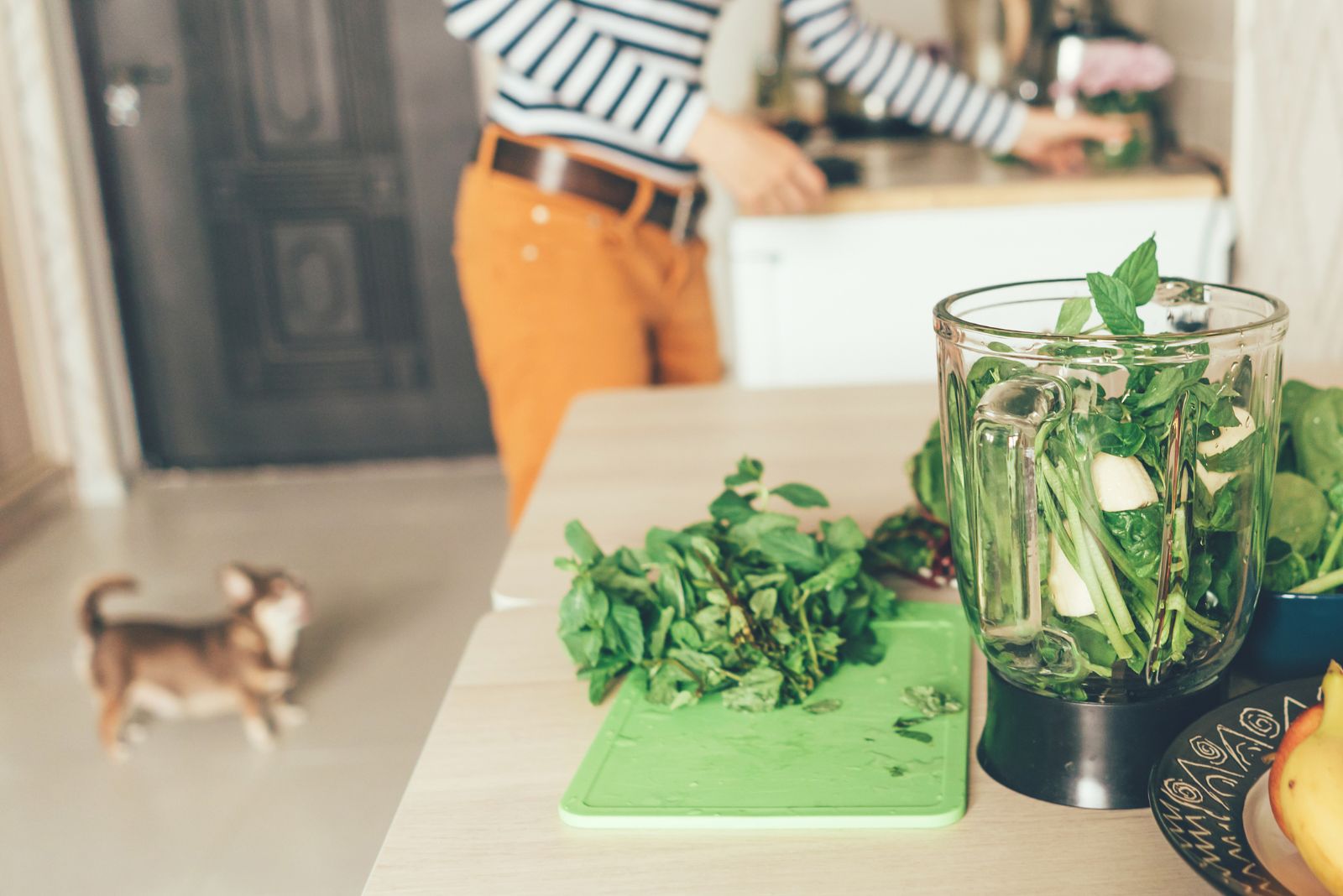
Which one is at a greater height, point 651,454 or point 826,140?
point 826,140

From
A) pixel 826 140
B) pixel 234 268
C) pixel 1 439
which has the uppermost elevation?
pixel 826 140

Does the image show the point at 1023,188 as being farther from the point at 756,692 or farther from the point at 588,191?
the point at 756,692

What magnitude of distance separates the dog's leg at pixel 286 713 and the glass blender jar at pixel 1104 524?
66.5 inches

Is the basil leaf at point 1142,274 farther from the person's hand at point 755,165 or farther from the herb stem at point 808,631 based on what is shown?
the person's hand at point 755,165

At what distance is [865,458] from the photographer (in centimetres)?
93

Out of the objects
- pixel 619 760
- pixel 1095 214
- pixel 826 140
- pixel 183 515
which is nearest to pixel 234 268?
pixel 183 515

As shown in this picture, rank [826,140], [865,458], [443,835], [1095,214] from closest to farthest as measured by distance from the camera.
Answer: [443,835]
[865,458]
[1095,214]
[826,140]

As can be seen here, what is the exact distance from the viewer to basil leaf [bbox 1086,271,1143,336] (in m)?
0.48

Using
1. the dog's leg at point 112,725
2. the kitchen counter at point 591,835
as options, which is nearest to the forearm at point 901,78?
the kitchen counter at point 591,835

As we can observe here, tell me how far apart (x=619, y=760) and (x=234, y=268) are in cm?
287

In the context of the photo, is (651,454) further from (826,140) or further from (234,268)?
(234,268)

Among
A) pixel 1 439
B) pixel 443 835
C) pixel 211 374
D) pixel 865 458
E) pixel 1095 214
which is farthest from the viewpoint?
pixel 211 374

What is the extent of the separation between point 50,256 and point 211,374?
0.46 m

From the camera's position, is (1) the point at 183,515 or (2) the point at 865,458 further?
(1) the point at 183,515
